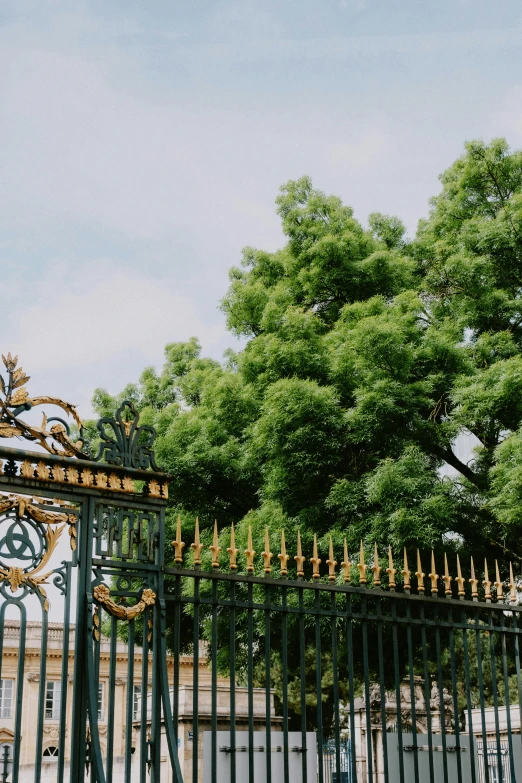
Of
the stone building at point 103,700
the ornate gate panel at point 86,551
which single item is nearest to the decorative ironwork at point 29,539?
the ornate gate panel at point 86,551

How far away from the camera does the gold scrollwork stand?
552 cm

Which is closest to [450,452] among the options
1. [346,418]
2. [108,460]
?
[346,418]

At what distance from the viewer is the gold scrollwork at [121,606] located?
552cm

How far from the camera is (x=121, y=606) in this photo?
5617 mm

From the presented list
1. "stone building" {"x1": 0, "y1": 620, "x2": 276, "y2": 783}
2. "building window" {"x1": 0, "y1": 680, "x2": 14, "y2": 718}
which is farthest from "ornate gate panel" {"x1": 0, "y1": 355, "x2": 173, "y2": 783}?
"building window" {"x1": 0, "y1": 680, "x2": 14, "y2": 718}

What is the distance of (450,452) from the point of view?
14344 mm

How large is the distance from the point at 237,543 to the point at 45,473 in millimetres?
8293

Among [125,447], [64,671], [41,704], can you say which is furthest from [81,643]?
[125,447]

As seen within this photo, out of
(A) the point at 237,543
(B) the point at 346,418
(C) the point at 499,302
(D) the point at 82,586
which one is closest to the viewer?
(D) the point at 82,586

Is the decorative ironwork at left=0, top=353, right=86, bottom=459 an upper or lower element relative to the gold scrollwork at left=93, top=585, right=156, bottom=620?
upper

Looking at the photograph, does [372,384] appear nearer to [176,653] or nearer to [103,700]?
[176,653]

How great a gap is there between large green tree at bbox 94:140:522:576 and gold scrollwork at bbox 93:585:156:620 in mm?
6581

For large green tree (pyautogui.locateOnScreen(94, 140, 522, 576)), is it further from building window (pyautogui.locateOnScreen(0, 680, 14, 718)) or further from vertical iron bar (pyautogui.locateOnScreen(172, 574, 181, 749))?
building window (pyautogui.locateOnScreen(0, 680, 14, 718))

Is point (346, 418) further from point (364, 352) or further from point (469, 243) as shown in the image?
point (469, 243)
